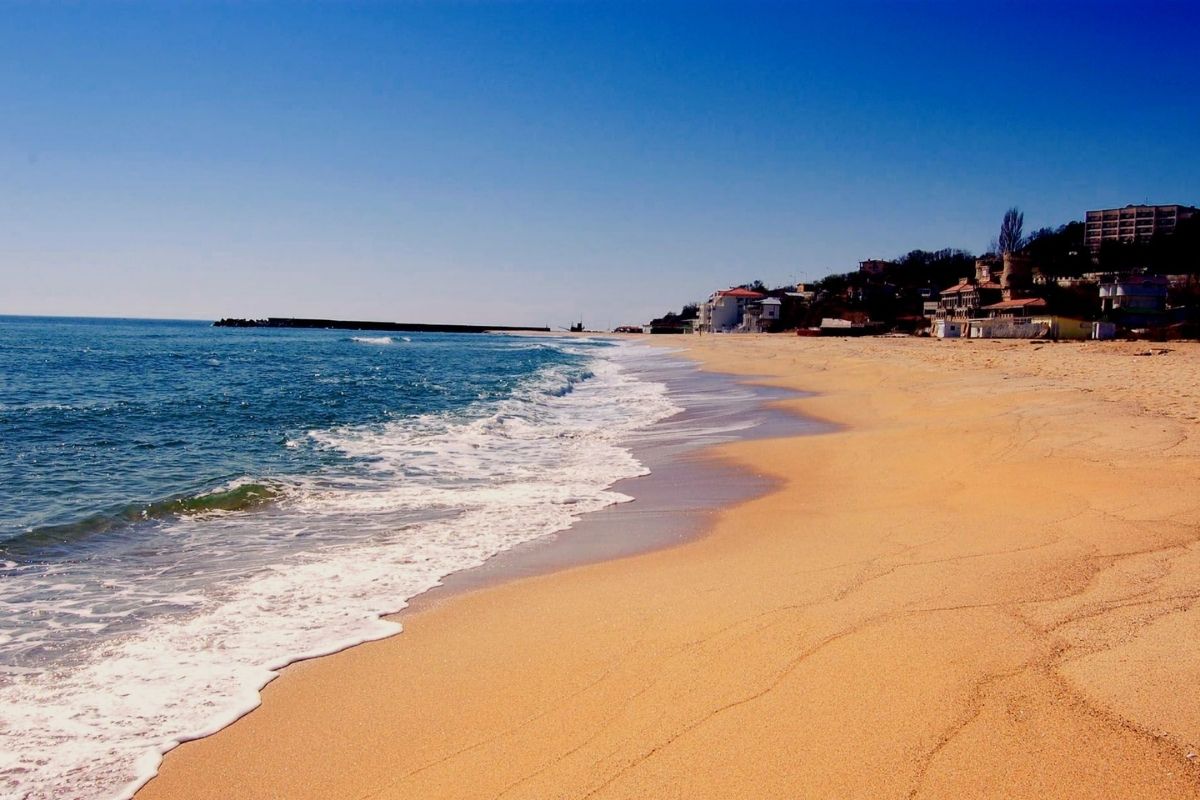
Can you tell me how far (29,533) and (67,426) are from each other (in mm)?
9079

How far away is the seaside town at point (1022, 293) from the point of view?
2125 inches

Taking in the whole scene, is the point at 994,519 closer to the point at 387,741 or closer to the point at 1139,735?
the point at 1139,735

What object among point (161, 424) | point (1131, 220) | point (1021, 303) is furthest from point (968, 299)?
point (1131, 220)

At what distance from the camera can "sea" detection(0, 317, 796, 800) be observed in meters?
3.94

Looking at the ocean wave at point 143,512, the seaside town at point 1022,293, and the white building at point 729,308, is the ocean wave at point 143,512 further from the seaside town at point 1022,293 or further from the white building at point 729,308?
the white building at point 729,308

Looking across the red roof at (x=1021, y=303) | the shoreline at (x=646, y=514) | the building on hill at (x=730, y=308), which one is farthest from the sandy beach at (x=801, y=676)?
the building on hill at (x=730, y=308)

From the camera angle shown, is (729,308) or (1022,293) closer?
(1022,293)

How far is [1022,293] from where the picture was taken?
6712 centimetres

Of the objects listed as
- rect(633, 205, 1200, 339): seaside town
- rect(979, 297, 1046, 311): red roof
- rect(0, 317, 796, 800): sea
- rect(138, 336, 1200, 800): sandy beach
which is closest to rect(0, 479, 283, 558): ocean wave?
rect(0, 317, 796, 800): sea

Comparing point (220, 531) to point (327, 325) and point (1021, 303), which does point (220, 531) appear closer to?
point (1021, 303)

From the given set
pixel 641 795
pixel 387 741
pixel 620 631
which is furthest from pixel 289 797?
pixel 620 631

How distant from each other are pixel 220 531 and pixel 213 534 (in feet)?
0.39

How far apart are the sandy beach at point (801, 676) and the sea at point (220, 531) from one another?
50 centimetres

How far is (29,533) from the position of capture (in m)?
7.45
